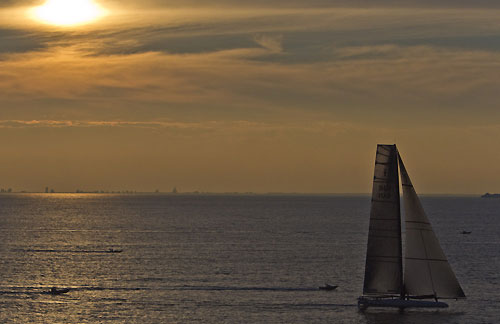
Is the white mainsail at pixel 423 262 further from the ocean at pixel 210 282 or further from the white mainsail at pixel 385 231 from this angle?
the ocean at pixel 210 282

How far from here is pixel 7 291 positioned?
9769 cm

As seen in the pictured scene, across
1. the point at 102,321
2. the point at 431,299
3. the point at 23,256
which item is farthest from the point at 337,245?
the point at 102,321

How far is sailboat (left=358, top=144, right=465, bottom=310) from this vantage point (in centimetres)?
7612

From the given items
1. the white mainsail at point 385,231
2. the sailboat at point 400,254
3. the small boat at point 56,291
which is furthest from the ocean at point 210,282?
the white mainsail at point 385,231

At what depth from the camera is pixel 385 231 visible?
76.8 m

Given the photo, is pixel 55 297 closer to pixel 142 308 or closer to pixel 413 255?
pixel 142 308

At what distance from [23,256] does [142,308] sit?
2610 inches

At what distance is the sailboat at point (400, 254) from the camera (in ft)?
250

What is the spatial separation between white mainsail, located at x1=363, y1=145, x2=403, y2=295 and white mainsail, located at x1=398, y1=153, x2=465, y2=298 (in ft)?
3.79

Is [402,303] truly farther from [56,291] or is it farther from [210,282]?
[56,291]

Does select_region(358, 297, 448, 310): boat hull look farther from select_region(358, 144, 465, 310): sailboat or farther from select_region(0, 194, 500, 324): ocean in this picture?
select_region(0, 194, 500, 324): ocean

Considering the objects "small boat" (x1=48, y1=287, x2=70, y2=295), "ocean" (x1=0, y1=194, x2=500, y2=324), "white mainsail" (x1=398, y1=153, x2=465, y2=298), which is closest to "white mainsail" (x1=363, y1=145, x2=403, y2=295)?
"white mainsail" (x1=398, y1=153, x2=465, y2=298)

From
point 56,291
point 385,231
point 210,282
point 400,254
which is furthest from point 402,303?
point 56,291

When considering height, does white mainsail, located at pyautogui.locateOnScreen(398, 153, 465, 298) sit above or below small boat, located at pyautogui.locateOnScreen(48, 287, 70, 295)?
above
